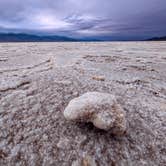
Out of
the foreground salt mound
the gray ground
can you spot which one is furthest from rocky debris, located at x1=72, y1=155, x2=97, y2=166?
the foreground salt mound

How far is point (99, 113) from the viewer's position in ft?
4.13

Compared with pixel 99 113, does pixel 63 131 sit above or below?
below

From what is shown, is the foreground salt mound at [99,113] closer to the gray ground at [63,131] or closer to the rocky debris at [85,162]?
the gray ground at [63,131]

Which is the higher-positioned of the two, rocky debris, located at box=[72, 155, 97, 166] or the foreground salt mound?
the foreground salt mound

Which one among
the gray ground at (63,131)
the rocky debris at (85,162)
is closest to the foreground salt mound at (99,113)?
the gray ground at (63,131)

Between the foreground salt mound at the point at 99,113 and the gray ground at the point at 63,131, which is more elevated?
the foreground salt mound at the point at 99,113

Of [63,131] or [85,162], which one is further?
[63,131]

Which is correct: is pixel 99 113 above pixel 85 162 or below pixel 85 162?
above

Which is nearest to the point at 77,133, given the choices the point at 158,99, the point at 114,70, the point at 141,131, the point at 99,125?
the point at 99,125

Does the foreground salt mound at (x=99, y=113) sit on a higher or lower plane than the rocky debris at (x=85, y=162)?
higher

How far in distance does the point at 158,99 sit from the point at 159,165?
99cm

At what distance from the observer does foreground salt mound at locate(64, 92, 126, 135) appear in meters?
1.25

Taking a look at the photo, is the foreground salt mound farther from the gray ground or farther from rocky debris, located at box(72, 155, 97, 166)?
rocky debris, located at box(72, 155, 97, 166)

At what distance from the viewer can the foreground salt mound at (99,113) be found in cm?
125
